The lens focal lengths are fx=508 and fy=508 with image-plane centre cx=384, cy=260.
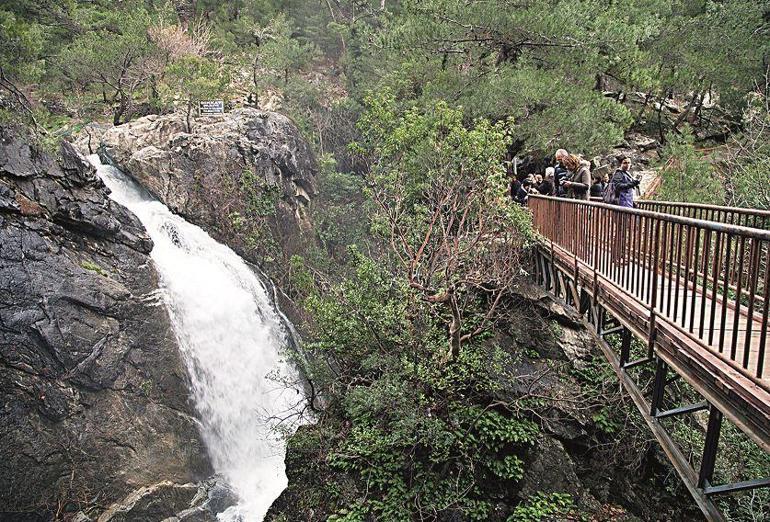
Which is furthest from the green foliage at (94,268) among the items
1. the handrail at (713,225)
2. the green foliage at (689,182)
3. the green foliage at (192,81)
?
the green foliage at (689,182)

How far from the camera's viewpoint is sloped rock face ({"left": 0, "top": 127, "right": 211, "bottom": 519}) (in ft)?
35.4

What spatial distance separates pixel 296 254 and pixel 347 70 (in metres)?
12.5

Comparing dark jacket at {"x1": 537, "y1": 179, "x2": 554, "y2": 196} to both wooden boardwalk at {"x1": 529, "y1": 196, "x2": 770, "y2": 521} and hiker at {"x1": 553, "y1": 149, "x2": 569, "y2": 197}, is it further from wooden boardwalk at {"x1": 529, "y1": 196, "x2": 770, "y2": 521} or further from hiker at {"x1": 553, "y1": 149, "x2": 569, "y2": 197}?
wooden boardwalk at {"x1": 529, "y1": 196, "x2": 770, "y2": 521}

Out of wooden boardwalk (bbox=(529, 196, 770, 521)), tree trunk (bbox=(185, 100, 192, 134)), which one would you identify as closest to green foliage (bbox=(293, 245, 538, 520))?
wooden boardwalk (bbox=(529, 196, 770, 521))

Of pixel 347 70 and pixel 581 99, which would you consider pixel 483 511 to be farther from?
pixel 347 70

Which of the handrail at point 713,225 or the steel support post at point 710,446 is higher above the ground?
the handrail at point 713,225

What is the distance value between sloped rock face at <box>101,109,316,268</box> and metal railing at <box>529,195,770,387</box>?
38.6 feet

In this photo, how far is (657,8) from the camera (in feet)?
52.2

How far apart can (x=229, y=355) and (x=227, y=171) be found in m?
7.70

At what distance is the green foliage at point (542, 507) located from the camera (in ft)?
26.0

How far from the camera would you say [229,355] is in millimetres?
13547

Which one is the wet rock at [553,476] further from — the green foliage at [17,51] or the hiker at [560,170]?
the green foliage at [17,51]

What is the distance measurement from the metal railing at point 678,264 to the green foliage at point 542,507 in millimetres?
3972

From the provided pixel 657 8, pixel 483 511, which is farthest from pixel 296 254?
pixel 657 8
